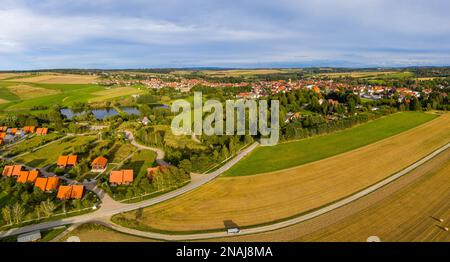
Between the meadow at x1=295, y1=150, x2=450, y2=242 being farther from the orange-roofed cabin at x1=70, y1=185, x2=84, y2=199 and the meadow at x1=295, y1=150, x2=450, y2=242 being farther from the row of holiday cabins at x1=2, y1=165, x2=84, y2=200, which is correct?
the row of holiday cabins at x1=2, y1=165, x2=84, y2=200

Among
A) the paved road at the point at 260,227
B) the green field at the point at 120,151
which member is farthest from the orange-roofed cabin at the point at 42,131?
the paved road at the point at 260,227

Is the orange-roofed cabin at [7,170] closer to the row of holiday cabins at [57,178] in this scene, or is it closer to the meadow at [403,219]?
the row of holiday cabins at [57,178]

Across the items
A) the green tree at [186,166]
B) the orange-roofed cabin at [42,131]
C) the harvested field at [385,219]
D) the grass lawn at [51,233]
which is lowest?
the grass lawn at [51,233]

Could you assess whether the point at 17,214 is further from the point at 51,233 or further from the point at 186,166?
the point at 186,166

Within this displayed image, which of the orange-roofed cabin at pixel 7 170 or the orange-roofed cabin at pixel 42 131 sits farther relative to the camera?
the orange-roofed cabin at pixel 42 131

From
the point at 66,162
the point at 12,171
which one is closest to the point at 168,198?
the point at 66,162

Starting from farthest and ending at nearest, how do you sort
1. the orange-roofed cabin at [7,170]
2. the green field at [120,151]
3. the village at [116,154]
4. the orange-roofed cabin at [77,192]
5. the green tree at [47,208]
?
1. the green field at [120,151]
2. the orange-roofed cabin at [7,170]
3. the orange-roofed cabin at [77,192]
4. the village at [116,154]
5. the green tree at [47,208]
